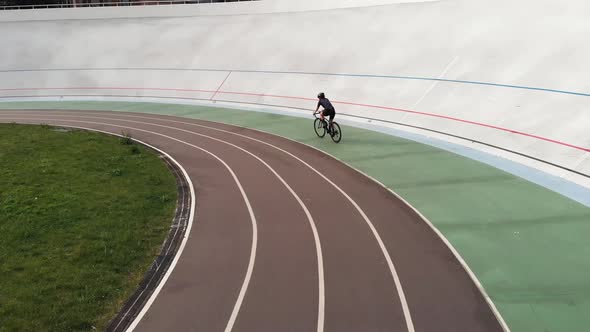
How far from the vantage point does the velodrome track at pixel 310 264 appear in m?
5.61

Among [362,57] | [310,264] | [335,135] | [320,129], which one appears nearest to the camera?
[310,264]

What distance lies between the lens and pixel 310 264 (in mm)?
7008

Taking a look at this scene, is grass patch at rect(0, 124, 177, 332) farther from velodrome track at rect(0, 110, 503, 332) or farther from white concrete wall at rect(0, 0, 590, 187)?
white concrete wall at rect(0, 0, 590, 187)

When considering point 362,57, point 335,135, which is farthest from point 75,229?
point 362,57

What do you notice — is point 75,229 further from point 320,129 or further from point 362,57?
point 362,57

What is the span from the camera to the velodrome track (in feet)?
18.4

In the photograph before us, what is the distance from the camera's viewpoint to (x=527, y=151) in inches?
456

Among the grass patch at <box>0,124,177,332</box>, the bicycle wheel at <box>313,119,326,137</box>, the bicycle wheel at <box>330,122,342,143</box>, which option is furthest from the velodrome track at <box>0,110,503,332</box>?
the bicycle wheel at <box>313,119,326,137</box>

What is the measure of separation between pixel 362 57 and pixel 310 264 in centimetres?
1637

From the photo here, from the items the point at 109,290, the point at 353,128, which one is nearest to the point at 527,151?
the point at 353,128

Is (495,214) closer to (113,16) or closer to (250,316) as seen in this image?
(250,316)

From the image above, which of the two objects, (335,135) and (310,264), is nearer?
(310,264)

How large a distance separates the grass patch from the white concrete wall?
378 inches

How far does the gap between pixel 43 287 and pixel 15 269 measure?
96cm
